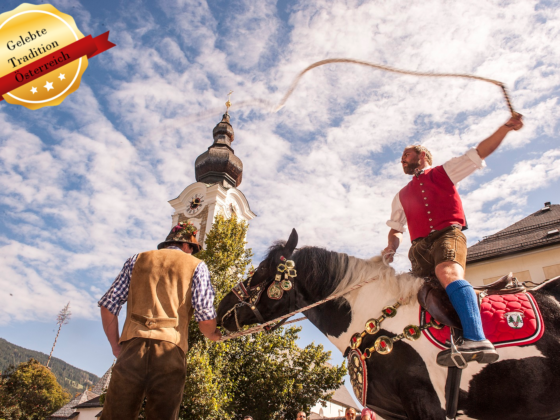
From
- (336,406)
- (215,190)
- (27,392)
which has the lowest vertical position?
(27,392)

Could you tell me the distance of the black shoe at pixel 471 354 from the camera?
Answer: 8.23 feet

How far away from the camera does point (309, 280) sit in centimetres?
356

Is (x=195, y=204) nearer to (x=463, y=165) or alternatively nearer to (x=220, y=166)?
(x=220, y=166)

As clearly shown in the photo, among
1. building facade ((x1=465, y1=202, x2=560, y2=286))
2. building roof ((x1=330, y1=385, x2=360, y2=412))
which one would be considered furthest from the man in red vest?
building roof ((x1=330, y1=385, x2=360, y2=412))

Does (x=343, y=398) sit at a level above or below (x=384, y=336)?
above

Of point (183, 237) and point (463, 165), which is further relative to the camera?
point (183, 237)

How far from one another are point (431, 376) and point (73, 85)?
19.1 feet

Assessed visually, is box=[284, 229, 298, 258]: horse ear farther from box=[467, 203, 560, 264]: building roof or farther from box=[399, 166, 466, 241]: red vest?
box=[467, 203, 560, 264]: building roof

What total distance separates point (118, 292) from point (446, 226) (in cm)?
270

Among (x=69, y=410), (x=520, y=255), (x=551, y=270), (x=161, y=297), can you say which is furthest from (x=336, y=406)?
(x=161, y=297)

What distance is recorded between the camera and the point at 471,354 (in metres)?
2.52

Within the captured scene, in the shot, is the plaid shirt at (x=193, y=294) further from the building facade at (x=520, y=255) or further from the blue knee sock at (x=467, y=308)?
the building facade at (x=520, y=255)

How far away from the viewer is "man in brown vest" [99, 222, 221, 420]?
2590 mm

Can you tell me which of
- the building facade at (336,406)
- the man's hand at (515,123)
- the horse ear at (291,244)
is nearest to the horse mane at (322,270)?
the horse ear at (291,244)
